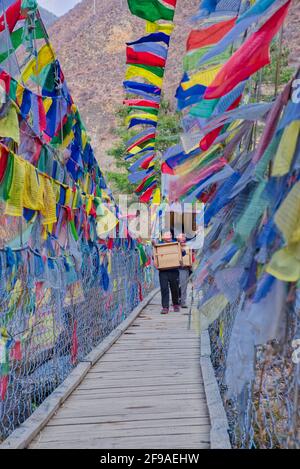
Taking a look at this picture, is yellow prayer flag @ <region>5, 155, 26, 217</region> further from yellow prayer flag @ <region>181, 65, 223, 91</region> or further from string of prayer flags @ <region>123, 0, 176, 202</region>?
string of prayer flags @ <region>123, 0, 176, 202</region>

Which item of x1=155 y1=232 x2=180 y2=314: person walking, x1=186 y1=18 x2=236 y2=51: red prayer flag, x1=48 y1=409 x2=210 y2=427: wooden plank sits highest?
x1=186 y1=18 x2=236 y2=51: red prayer flag

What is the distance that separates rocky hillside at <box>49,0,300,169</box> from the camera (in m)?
51.7

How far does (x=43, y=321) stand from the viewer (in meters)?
3.81

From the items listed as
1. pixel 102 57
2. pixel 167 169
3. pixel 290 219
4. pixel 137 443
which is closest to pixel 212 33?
pixel 167 169

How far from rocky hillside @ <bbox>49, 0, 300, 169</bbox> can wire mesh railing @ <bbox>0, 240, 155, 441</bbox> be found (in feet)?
138

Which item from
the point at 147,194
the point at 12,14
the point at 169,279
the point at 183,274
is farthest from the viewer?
the point at 147,194

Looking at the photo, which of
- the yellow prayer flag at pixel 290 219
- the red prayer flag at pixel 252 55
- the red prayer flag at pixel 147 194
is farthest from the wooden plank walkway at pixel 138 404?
the red prayer flag at pixel 147 194

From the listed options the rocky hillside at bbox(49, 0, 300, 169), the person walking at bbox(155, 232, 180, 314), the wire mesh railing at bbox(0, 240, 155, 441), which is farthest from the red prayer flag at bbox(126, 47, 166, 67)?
the rocky hillside at bbox(49, 0, 300, 169)

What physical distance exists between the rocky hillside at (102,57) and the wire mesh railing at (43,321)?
42.2 m

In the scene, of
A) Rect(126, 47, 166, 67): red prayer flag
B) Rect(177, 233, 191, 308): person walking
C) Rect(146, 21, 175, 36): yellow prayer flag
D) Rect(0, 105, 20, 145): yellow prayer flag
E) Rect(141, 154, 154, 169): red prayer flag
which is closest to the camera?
Rect(0, 105, 20, 145): yellow prayer flag

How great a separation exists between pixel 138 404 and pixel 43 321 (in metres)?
0.81

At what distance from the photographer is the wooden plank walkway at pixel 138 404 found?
319 centimetres

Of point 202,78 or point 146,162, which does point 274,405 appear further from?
point 146,162
